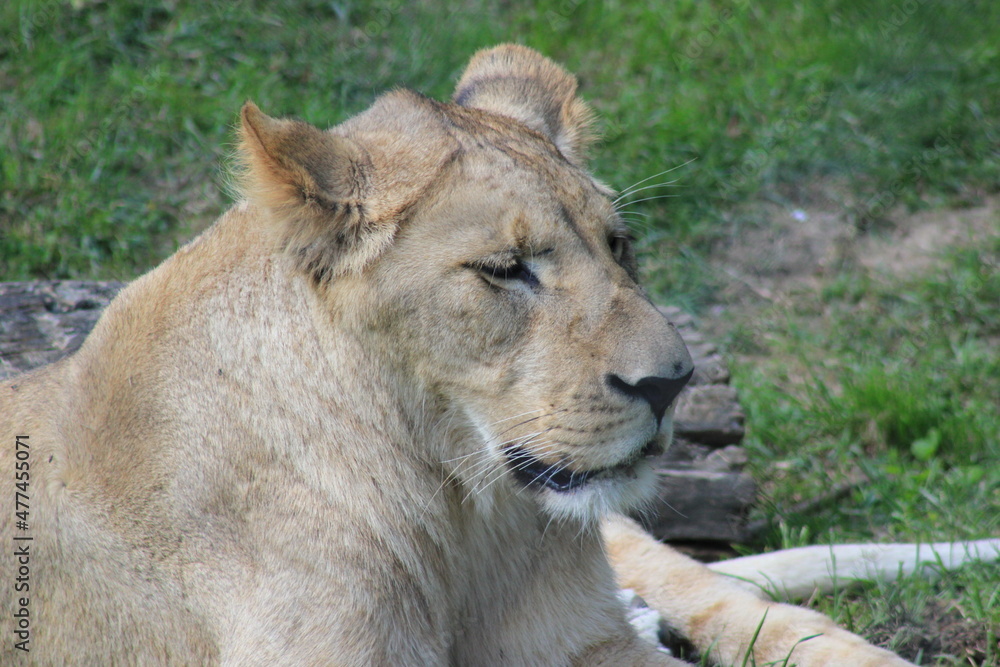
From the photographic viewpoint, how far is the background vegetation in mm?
4797

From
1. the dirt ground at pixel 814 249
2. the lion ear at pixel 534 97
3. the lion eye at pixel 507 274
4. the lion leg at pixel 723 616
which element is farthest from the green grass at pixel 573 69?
the lion eye at pixel 507 274

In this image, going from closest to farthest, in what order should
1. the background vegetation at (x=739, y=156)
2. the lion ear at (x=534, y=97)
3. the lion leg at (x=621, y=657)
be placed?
the lion leg at (x=621, y=657) < the lion ear at (x=534, y=97) < the background vegetation at (x=739, y=156)

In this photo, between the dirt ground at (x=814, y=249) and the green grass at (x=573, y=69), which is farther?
the dirt ground at (x=814, y=249)

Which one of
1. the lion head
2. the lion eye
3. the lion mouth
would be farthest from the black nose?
the lion eye

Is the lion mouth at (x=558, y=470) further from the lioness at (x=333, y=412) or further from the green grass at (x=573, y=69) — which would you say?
the green grass at (x=573, y=69)

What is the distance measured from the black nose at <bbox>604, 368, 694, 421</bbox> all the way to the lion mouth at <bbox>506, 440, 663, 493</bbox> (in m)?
0.11

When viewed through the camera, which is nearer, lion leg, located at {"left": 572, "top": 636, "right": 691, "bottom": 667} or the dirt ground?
lion leg, located at {"left": 572, "top": 636, "right": 691, "bottom": 667}

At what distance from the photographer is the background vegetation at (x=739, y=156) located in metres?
Result: 4.80

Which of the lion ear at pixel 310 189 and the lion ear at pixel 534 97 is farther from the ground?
the lion ear at pixel 534 97

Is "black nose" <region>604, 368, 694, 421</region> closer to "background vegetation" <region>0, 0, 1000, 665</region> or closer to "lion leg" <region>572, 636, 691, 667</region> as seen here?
"lion leg" <region>572, 636, 691, 667</region>

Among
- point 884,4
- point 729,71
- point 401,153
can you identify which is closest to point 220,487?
point 401,153

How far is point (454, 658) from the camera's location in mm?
2666

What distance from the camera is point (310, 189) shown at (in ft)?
7.89

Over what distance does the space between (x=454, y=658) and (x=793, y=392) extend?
3.00 meters
